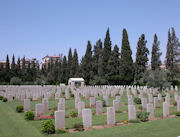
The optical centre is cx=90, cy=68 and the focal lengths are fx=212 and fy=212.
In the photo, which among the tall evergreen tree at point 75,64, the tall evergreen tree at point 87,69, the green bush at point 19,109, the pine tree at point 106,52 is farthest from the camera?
the tall evergreen tree at point 75,64

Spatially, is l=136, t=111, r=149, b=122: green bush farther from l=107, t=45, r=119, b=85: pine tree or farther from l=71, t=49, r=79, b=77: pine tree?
l=71, t=49, r=79, b=77: pine tree

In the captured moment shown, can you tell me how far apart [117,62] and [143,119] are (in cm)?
3926

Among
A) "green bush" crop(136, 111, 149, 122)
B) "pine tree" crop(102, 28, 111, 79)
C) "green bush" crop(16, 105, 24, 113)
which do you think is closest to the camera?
"green bush" crop(136, 111, 149, 122)

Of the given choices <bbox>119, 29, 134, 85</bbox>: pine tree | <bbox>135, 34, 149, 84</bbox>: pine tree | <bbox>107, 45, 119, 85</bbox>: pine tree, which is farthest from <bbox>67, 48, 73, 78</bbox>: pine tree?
<bbox>135, 34, 149, 84</bbox>: pine tree

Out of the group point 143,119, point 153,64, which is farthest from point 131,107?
point 153,64

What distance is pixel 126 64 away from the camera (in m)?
49.0

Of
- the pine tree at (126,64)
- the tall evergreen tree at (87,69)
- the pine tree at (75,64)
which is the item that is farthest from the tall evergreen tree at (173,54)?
the pine tree at (75,64)

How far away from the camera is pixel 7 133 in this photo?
977 centimetres

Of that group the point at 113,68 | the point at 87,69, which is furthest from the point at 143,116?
the point at 87,69

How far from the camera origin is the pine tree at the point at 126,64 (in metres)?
49.3

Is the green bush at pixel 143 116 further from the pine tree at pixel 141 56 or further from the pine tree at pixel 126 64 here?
the pine tree at pixel 141 56

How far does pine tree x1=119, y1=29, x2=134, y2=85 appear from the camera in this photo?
49.3 m

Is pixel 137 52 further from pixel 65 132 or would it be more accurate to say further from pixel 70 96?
pixel 65 132

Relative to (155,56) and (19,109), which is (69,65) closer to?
(155,56)
